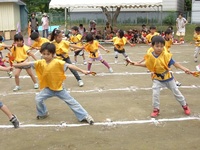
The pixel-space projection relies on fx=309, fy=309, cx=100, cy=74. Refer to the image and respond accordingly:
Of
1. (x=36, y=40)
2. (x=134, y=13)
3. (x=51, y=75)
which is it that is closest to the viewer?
(x=51, y=75)

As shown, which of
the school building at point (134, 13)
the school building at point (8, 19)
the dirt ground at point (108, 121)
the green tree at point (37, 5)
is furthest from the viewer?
the green tree at point (37, 5)

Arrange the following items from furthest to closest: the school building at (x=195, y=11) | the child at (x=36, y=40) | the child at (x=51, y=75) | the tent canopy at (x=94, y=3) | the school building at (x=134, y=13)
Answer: the school building at (x=134, y=13), the school building at (x=195, y=11), the tent canopy at (x=94, y=3), the child at (x=36, y=40), the child at (x=51, y=75)

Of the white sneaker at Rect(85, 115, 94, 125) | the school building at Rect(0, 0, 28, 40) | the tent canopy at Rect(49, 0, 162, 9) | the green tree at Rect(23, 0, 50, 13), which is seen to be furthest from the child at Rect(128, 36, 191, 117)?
the green tree at Rect(23, 0, 50, 13)

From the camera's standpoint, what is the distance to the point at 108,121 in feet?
17.6

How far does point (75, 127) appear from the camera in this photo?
5.12m

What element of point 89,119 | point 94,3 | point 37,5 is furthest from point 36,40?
point 37,5

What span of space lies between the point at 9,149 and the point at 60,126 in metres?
1.06

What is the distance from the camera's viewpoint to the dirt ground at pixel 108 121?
14.6ft

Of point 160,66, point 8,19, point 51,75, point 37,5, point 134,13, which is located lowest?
point 51,75

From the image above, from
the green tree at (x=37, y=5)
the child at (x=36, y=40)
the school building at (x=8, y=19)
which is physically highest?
the green tree at (x=37, y=5)

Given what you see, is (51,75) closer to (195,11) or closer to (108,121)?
(108,121)

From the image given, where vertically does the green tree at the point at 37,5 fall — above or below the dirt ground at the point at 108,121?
above

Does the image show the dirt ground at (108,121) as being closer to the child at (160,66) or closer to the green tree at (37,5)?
the child at (160,66)

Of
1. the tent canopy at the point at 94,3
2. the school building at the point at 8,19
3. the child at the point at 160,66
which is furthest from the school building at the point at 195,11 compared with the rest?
the child at the point at 160,66
